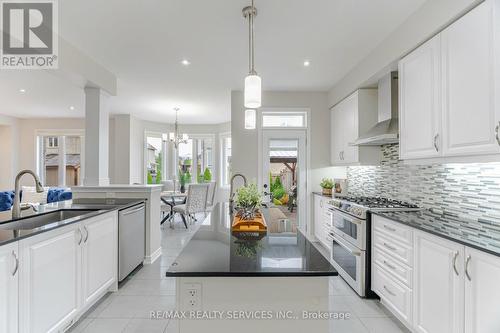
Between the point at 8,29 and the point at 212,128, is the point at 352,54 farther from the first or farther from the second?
the point at 212,128

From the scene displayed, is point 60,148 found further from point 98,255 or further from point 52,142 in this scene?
point 98,255

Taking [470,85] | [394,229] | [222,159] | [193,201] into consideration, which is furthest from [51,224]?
[222,159]

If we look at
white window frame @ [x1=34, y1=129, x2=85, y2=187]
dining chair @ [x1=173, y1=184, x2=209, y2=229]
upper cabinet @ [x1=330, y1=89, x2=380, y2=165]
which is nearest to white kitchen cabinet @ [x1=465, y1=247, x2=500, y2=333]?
upper cabinet @ [x1=330, y1=89, x2=380, y2=165]

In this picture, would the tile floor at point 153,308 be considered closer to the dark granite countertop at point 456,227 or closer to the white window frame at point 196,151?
the dark granite countertop at point 456,227

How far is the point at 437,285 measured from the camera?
1.81 metres

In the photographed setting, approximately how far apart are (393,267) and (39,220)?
327cm

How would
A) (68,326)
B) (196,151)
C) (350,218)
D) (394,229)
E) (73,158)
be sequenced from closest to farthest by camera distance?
(68,326), (394,229), (350,218), (73,158), (196,151)

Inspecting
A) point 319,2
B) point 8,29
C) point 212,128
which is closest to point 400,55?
point 319,2

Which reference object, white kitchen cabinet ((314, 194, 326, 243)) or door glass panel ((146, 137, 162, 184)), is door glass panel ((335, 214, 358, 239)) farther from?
door glass panel ((146, 137, 162, 184))

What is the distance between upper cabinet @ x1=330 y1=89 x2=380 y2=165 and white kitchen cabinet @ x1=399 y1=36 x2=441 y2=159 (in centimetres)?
109

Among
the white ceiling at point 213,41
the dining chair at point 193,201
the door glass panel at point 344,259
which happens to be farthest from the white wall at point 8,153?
the door glass panel at point 344,259

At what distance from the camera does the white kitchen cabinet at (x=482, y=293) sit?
4.62 ft

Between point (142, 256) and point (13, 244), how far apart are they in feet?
7.31

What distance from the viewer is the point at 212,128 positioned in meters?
8.73
